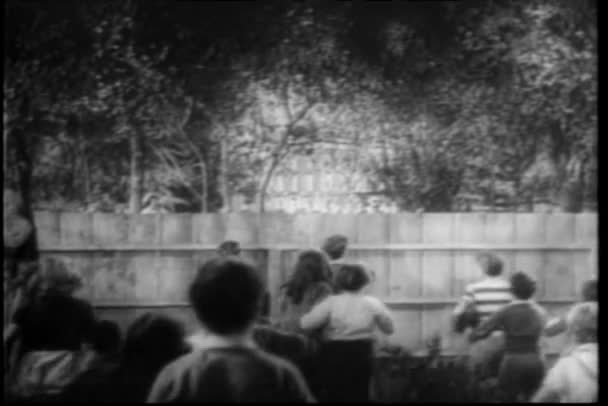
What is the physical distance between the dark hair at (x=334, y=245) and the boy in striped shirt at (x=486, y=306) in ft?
1.56

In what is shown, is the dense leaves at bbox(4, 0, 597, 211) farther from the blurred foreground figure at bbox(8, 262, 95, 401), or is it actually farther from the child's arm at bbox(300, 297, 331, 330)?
the child's arm at bbox(300, 297, 331, 330)

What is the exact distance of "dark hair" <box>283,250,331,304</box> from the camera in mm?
2877

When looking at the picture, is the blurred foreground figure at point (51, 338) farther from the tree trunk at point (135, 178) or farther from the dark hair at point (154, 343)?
the tree trunk at point (135, 178)

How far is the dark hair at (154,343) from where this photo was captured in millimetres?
2676

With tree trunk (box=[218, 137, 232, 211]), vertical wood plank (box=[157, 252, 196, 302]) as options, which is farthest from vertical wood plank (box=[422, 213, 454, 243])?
vertical wood plank (box=[157, 252, 196, 302])

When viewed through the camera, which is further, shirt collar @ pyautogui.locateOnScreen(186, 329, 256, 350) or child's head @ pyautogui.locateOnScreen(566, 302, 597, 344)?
child's head @ pyautogui.locateOnScreen(566, 302, 597, 344)

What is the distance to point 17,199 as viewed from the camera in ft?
9.53

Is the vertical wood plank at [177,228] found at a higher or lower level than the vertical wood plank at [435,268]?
higher

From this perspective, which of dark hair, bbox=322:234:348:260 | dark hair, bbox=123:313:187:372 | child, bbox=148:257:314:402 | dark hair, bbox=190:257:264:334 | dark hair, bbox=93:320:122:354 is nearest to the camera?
child, bbox=148:257:314:402

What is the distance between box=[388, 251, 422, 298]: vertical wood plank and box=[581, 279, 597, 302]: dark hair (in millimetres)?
609

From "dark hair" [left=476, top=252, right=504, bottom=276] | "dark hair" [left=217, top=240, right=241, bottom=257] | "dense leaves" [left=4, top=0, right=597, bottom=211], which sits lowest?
"dark hair" [left=476, top=252, right=504, bottom=276]

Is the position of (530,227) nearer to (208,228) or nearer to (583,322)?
(583,322)

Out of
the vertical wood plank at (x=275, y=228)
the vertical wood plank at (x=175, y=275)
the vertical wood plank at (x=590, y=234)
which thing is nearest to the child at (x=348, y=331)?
the vertical wood plank at (x=275, y=228)

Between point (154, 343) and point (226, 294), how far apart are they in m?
0.34
